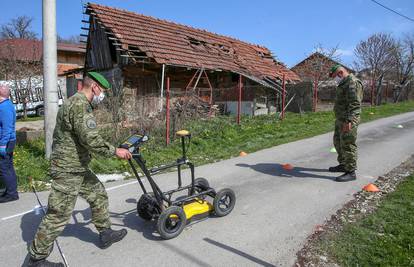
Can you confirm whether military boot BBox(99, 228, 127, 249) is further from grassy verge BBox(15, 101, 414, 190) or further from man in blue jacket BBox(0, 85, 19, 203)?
grassy verge BBox(15, 101, 414, 190)

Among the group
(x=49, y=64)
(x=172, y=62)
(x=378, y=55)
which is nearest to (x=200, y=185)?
(x=49, y=64)

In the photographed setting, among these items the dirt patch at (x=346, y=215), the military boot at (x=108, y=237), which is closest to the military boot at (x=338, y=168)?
the dirt patch at (x=346, y=215)

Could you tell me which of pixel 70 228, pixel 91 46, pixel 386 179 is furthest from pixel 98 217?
Result: pixel 91 46

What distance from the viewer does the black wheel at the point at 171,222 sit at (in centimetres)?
407

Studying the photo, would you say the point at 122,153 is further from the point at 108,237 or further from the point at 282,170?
the point at 282,170

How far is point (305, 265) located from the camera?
140 inches

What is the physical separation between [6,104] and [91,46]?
55.5 feet

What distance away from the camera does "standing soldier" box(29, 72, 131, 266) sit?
349 centimetres

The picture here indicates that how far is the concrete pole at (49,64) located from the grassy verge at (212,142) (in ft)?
3.29

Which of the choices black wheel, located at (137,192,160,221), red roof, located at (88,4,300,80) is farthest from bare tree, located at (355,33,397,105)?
black wheel, located at (137,192,160,221)

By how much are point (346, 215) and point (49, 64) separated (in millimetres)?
6776

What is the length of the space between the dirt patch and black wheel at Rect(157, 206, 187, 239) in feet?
4.60

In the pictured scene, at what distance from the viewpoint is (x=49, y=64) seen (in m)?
7.87

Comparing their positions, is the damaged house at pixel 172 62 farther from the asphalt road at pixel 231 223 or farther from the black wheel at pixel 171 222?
the black wheel at pixel 171 222
